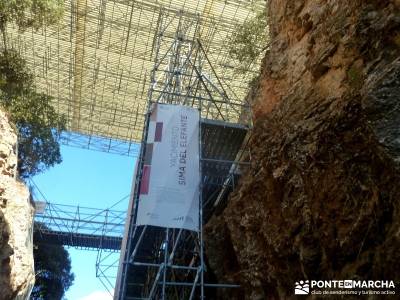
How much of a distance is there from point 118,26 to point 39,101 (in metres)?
6.77

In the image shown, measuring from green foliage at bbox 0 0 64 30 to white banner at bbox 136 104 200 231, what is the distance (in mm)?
6196

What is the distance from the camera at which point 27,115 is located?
1480 cm

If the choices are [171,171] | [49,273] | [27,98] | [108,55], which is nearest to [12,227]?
[171,171]

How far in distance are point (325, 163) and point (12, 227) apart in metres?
7.98

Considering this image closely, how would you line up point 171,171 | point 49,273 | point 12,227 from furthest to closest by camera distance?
point 49,273, point 12,227, point 171,171

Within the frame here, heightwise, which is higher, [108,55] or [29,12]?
[108,55]

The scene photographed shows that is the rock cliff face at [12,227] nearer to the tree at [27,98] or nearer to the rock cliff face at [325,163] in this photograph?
the tree at [27,98]

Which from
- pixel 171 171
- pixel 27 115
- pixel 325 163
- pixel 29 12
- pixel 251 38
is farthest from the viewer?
pixel 251 38

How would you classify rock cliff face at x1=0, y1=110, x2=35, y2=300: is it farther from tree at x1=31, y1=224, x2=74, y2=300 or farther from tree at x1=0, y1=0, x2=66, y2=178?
tree at x1=31, y1=224, x2=74, y2=300

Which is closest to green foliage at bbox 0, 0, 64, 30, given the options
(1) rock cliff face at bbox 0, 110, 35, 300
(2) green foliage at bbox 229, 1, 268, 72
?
(1) rock cliff face at bbox 0, 110, 35, 300

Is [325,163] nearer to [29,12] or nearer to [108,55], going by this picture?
[29,12]

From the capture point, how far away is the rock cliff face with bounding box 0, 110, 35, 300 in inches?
408

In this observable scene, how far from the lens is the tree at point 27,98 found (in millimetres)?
14219

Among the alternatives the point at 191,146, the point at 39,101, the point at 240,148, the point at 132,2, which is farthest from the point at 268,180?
the point at 132,2
